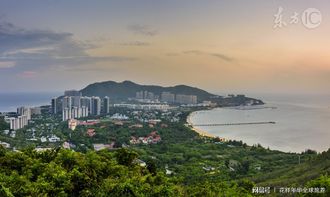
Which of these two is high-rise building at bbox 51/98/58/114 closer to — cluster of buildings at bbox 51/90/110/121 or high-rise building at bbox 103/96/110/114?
cluster of buildings at bbox 51/90/110/121

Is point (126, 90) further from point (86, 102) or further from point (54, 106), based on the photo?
point (54, 106)

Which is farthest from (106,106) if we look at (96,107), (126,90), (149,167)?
(149,167)

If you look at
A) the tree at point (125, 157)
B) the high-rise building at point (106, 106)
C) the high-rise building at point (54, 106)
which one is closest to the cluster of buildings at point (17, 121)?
the high-rise building at point (54, 106)

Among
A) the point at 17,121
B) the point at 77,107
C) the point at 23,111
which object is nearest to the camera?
the point at 17,121

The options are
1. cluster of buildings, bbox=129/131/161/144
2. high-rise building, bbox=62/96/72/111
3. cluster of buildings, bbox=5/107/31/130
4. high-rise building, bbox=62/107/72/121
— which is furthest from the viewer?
high-rise building, bbox=62/96/72/111

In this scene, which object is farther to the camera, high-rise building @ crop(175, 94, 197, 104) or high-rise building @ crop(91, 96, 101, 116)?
high-rise building @ crop(175, 94, 197, 104)

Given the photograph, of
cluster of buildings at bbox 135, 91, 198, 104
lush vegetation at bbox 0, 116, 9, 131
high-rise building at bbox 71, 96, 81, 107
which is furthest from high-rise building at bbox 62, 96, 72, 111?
cluster of buildings at bbox 135, 91, 198, 104

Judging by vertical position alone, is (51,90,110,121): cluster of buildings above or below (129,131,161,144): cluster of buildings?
above
